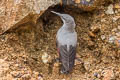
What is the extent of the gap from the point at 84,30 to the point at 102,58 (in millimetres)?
859

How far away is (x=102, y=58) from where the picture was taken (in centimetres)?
645

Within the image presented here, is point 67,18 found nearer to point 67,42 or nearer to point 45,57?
point 67,42

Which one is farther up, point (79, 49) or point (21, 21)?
point (21, 21)

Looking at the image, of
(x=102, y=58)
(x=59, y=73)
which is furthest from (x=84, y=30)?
(x=59, y=73)

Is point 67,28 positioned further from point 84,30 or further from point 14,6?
point 14,6

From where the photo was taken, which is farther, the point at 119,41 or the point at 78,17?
the point at 78,17

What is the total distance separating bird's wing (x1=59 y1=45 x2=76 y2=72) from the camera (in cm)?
612

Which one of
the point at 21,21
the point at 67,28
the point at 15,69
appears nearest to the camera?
the point at 15,69

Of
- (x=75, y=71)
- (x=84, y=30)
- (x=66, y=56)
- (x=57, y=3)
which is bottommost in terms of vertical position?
(x=75, y=71)

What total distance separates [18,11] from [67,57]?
1451mm

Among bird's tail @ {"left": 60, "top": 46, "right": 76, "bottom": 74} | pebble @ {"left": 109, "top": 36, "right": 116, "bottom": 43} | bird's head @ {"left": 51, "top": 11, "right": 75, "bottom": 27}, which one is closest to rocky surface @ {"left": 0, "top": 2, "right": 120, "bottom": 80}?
pebble @ {"left": 109, "top": 36, "right": 116, "bottom": 43}

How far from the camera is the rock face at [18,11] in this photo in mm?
6055

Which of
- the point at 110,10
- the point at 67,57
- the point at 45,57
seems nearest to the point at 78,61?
the point at 67,57

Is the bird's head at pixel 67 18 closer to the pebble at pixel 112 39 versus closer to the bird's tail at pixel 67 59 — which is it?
the bird's tail at pixel 67 59
